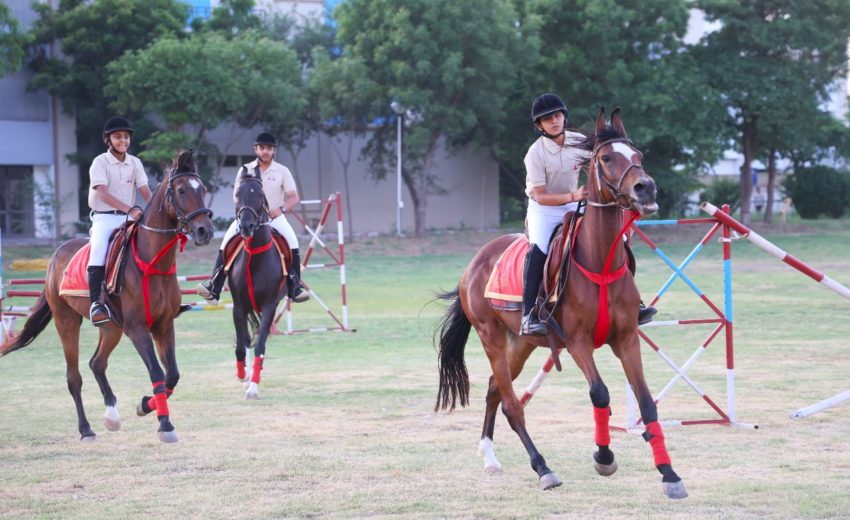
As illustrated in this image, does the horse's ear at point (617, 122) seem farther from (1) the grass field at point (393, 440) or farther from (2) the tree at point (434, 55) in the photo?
(2) the tree at point (434, 55)

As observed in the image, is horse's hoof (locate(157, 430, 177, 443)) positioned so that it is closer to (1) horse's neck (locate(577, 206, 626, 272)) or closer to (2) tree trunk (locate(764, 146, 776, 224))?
(1) horse's neck (locate(577, 206, 626, 272))

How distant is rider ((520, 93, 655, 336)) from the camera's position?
8031mm

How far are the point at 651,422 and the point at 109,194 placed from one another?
5973 millimetres

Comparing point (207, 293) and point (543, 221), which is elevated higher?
point (543, 221)

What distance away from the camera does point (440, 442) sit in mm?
9367

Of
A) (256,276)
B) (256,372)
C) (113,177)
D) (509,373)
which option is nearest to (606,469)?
(509,373)

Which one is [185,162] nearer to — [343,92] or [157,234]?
[157,234]

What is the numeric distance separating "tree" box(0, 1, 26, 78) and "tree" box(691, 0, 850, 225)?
26.2 metres

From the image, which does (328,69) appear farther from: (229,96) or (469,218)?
(469,218)

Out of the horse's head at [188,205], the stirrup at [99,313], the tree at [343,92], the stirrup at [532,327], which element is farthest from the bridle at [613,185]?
the tree at [343,92]

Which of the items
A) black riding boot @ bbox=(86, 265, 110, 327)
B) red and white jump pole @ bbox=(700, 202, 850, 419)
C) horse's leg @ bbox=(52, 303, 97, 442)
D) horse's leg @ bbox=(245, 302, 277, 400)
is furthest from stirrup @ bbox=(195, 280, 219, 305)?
red and white jump pole @ bbox=(700, 202, 850, 419)

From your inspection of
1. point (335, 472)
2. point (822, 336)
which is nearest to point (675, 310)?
point (822, 336)

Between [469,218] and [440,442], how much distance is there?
41.9 m

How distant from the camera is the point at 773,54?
4544cm
